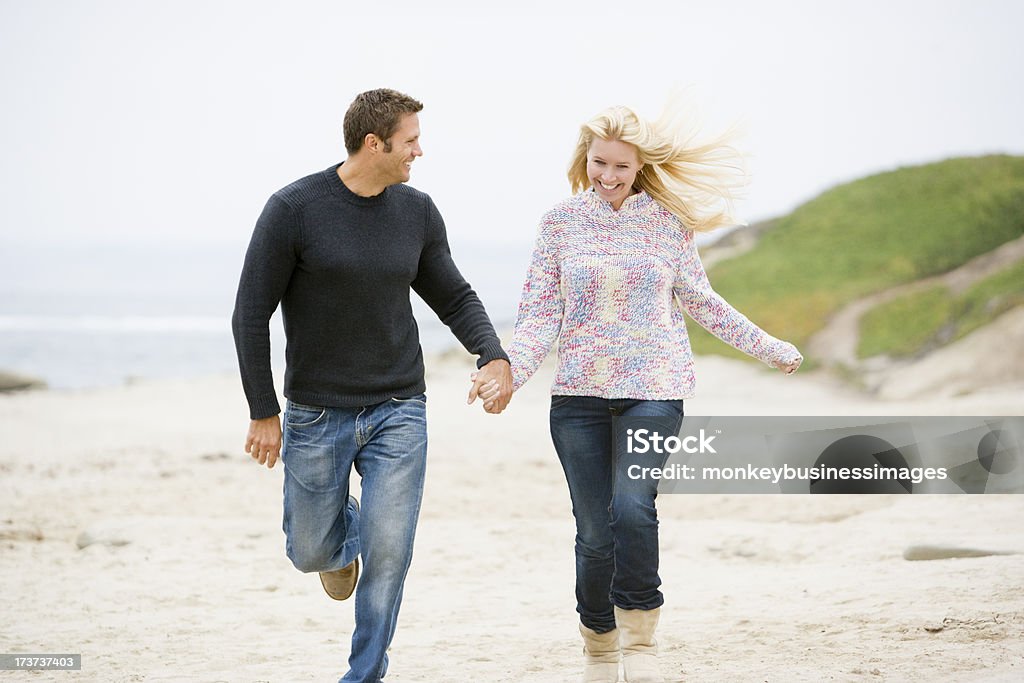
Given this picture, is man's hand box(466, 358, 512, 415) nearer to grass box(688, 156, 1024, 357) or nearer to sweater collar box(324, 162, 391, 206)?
sweater collar box(324, 162, 391, 206)

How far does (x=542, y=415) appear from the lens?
1614 centimetres

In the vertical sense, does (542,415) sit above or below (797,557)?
below

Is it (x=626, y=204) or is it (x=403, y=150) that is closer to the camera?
(x=403, y=150)

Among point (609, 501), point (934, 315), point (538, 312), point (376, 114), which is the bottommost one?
point (934, 315)

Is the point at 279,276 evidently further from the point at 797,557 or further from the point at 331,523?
the point at 797,557

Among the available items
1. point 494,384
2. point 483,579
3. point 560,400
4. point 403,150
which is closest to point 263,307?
point 403,150

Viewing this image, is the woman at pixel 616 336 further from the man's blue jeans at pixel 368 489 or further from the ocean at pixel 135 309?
the ocean at pixel 135 309

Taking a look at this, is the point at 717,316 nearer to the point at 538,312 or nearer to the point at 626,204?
the point at 626,204

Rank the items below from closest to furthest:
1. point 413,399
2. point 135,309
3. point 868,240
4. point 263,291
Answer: point 263,291
point 413,399
point 868,240
point 135,309

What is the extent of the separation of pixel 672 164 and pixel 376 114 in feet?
4.03

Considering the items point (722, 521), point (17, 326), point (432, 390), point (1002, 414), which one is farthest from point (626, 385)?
point (17, 326)

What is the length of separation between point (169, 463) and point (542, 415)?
5.55 meters

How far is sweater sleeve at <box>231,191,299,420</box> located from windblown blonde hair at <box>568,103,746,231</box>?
1231 mm

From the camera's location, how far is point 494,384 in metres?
4.80
